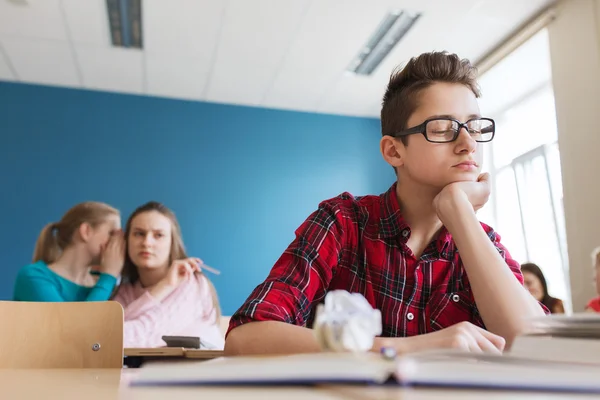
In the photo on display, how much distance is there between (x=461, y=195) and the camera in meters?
1.21

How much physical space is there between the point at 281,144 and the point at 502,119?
2076 millimetres

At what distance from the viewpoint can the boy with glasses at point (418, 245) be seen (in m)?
1.05

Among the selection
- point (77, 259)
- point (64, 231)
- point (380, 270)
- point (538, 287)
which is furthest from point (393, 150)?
point (538, 287)

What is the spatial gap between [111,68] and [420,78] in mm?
3815

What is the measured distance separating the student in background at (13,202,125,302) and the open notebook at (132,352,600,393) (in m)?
2.65

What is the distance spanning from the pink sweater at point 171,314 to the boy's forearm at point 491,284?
1.67 metres

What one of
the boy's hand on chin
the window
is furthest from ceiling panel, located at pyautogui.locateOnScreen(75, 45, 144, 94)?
the boy's hand on chin

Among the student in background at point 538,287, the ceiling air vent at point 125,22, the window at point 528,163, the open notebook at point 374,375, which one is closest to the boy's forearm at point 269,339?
the open notebook at point 374,375

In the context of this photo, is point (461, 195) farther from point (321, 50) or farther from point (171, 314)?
point (321, 50)

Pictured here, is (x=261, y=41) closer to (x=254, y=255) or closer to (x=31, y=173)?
(x=254, y=255)

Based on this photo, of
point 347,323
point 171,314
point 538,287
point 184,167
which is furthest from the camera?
point 184,167

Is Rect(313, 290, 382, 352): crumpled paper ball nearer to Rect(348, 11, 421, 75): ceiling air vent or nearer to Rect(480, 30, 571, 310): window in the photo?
Rect(348, 11, 421, 75): ceiling air vent

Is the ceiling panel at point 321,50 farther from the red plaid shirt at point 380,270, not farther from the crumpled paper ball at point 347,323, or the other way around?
the crumpled paper ball at point 347,323

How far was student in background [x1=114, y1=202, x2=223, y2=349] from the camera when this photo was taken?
256cm
